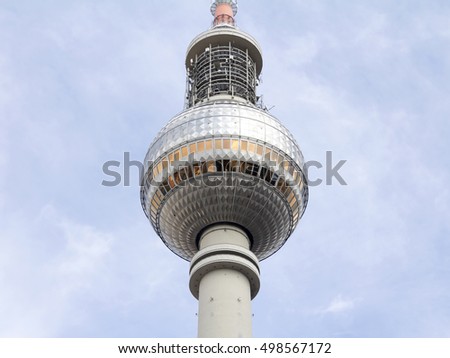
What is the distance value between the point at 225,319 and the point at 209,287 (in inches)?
112

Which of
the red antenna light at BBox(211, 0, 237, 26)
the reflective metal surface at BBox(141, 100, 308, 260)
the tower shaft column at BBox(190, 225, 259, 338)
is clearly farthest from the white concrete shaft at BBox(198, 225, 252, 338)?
the red antenna light at BBox(211, 0, 237, 26)

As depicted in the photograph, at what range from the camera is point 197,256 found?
4688 centimetres

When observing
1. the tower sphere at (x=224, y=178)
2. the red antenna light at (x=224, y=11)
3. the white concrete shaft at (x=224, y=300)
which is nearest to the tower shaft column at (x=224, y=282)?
the white concrete shaft at (x=224, y=300)

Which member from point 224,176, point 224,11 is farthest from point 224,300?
point 224,11

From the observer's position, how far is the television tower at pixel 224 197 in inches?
1790

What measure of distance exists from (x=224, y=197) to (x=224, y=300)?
7429 mm

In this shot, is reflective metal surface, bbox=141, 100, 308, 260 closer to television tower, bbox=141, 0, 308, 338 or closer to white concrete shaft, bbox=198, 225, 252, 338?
television tower, bbox=141, 0, 308, 338

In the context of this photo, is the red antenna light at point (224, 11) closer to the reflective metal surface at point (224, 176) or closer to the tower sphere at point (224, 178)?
the tower sphere at point (224, 178)

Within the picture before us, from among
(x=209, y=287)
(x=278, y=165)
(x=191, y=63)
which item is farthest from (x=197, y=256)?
(x=191, y=63)

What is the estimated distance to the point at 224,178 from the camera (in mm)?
46875

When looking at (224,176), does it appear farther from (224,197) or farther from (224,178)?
(224,197)

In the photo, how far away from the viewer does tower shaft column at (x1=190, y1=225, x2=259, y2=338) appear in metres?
43.3
